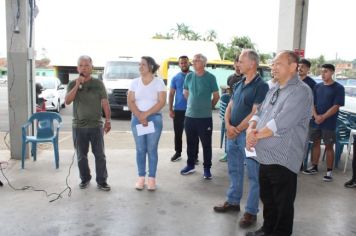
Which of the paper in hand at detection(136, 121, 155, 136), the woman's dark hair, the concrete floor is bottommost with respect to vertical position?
the concrete floor

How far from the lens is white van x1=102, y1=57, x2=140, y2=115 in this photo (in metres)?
11.7

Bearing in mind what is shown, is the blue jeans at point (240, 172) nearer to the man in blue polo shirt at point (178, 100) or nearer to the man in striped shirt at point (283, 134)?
the man in striped shirt at point (283, 134)

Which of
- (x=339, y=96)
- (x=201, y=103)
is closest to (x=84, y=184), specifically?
(x=201, y=103)

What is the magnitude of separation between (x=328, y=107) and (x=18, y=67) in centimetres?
460

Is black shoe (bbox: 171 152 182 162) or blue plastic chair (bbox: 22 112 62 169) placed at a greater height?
blue plastic chair (bbox: 22 112 62 169)

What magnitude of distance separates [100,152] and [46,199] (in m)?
0.82

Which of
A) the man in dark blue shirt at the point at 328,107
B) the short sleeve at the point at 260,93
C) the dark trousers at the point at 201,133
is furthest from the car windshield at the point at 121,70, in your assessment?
the short sleeve at the point at 260,93

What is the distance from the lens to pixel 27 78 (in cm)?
579

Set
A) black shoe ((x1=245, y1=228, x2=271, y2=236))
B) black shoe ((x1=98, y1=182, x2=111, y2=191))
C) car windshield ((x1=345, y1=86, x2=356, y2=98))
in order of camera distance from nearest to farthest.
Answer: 1. black shoe ((x1=245, y1=228, x2=271, y2=236))
2. black shoe ((x1=98, y1=182, x2=111, y2=191))
3. car windshield ((x1=345, y1=86, x2=356, y2=98))

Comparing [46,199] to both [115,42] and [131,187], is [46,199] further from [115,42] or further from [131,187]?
[115,42]

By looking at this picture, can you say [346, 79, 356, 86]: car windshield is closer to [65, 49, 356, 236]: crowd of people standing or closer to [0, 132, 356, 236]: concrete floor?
[0, 132, 356, 236]: concrete floor

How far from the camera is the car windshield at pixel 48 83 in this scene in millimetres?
13094

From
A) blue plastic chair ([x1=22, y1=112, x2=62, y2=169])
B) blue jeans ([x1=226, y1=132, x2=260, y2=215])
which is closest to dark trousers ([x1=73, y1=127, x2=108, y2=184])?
blue plastic chair ([x1=22, y1=112, x2=62, y2=169])

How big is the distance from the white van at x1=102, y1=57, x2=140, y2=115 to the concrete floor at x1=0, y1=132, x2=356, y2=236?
19.9ft
